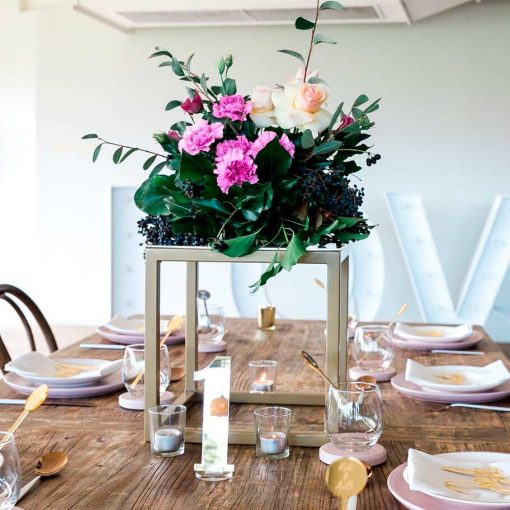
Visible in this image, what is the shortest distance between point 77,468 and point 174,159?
570mm

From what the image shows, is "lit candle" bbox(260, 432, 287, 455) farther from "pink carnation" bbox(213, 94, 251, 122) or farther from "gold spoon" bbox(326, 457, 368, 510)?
"pink carnation" bbox(213, 94, 251, 122)

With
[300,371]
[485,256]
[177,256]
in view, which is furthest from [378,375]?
[485,256]

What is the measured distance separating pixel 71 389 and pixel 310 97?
853 millimetres

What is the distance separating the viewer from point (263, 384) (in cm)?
187

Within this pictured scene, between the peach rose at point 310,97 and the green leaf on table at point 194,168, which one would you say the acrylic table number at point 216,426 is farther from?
the peach rose at point 310,97

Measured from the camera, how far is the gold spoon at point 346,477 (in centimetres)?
98

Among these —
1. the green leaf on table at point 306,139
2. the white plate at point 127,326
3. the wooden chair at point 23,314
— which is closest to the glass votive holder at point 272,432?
the green leaf on table at point 306,139

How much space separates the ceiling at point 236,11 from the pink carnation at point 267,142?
13.8 ft

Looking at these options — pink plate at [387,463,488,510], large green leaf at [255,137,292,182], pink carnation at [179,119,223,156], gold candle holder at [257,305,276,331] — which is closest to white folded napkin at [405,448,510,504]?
pink plate at [387,463,488,510]

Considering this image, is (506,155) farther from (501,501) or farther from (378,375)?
(501,501)

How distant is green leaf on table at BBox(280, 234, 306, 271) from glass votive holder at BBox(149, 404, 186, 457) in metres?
0.31

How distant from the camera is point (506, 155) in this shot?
5.93 meters

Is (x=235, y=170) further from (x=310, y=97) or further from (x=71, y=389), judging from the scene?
(x=71, y=389)

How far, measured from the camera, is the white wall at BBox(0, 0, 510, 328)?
5.95 m
